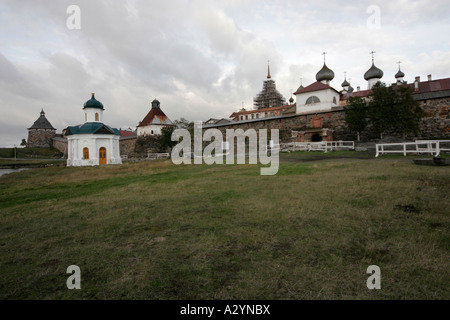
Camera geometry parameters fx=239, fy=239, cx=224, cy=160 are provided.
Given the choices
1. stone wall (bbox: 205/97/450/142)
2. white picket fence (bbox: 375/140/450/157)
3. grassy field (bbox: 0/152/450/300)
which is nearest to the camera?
grassy field (bbox: 0/152/450/300)

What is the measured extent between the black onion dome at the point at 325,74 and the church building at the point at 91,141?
30.0 meters

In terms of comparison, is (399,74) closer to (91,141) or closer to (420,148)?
(420,148)

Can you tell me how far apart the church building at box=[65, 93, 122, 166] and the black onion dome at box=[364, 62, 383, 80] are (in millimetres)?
43107

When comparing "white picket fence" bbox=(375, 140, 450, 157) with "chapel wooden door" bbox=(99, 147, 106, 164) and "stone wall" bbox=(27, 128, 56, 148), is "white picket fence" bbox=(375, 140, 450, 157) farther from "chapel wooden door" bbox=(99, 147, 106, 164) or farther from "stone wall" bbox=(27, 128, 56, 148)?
"stone wall" bbox=(27, 128, 56, 148)

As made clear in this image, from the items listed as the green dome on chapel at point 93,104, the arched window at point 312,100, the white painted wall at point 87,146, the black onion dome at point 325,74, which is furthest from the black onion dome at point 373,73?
the green dome on chapel at point 93,104

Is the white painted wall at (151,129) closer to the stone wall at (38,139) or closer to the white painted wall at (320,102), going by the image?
the white painted wall at (320,102)

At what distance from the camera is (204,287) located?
2.50m

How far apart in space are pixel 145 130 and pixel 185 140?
1481 centimetres

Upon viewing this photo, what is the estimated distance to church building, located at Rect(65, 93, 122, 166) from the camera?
104ft

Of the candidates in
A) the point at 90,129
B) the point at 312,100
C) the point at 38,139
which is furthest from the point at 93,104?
the point at 38,139

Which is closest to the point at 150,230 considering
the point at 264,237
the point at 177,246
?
the point at 177,246

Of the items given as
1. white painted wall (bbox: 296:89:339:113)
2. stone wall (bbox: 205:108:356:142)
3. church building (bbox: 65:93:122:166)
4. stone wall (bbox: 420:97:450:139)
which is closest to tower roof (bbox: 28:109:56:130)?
church building (bbox: 65:93:122:166)
